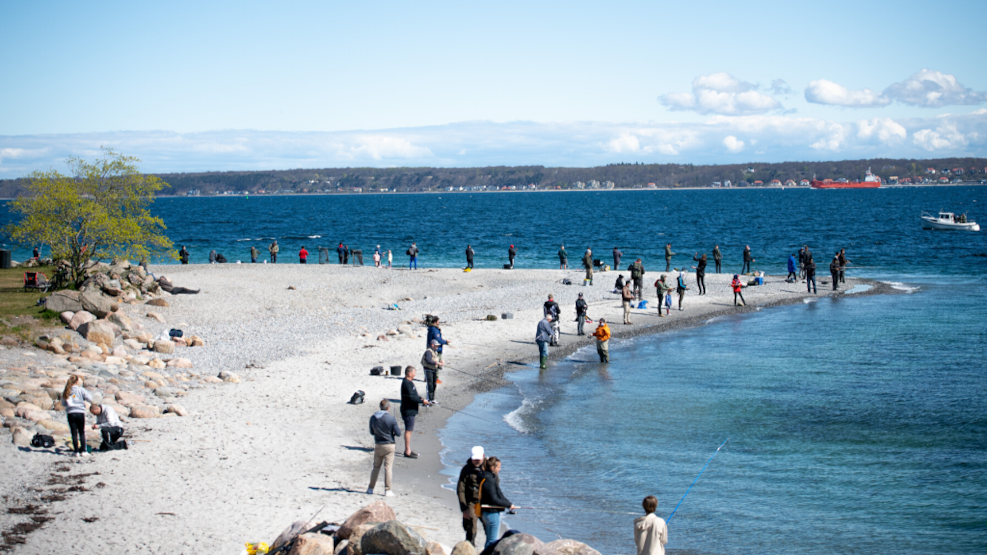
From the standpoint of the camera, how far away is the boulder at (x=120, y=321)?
876 inches

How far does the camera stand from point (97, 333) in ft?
67.7

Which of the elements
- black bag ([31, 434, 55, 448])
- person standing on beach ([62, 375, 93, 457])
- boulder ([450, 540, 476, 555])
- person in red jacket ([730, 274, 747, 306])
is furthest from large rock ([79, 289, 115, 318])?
person in red jacket ([730, 274, 747, 306])

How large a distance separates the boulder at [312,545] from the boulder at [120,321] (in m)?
16.0

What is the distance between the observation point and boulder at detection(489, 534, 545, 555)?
880cm

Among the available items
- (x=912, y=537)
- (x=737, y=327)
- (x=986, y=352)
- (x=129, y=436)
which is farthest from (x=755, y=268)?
(x=129, y=436)

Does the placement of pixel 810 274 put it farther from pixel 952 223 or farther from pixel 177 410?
pixel 952 223

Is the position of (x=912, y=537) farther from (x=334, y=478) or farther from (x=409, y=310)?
(x=409, y=310)

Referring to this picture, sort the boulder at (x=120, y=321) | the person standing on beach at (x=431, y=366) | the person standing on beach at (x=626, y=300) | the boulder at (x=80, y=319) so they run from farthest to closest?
1. the person standing on beach at (x=626, y=300)
2. the boulder at (x=120, y=321)
3. the boulder at (x=80, y=319)
4. the person standing on beach at (x=431, y=366)

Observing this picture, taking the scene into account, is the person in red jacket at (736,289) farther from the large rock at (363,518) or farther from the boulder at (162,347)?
the large rock at (363,518)

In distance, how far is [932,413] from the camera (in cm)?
1734

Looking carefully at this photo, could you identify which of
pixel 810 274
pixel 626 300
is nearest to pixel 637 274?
pixel 626 300

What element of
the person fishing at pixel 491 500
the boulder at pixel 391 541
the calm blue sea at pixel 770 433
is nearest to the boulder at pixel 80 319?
the calm blue sea at pixel 770 433

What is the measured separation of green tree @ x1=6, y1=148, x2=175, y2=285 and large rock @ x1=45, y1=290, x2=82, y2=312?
15.6 feet

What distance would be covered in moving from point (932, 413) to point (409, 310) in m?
18.9
